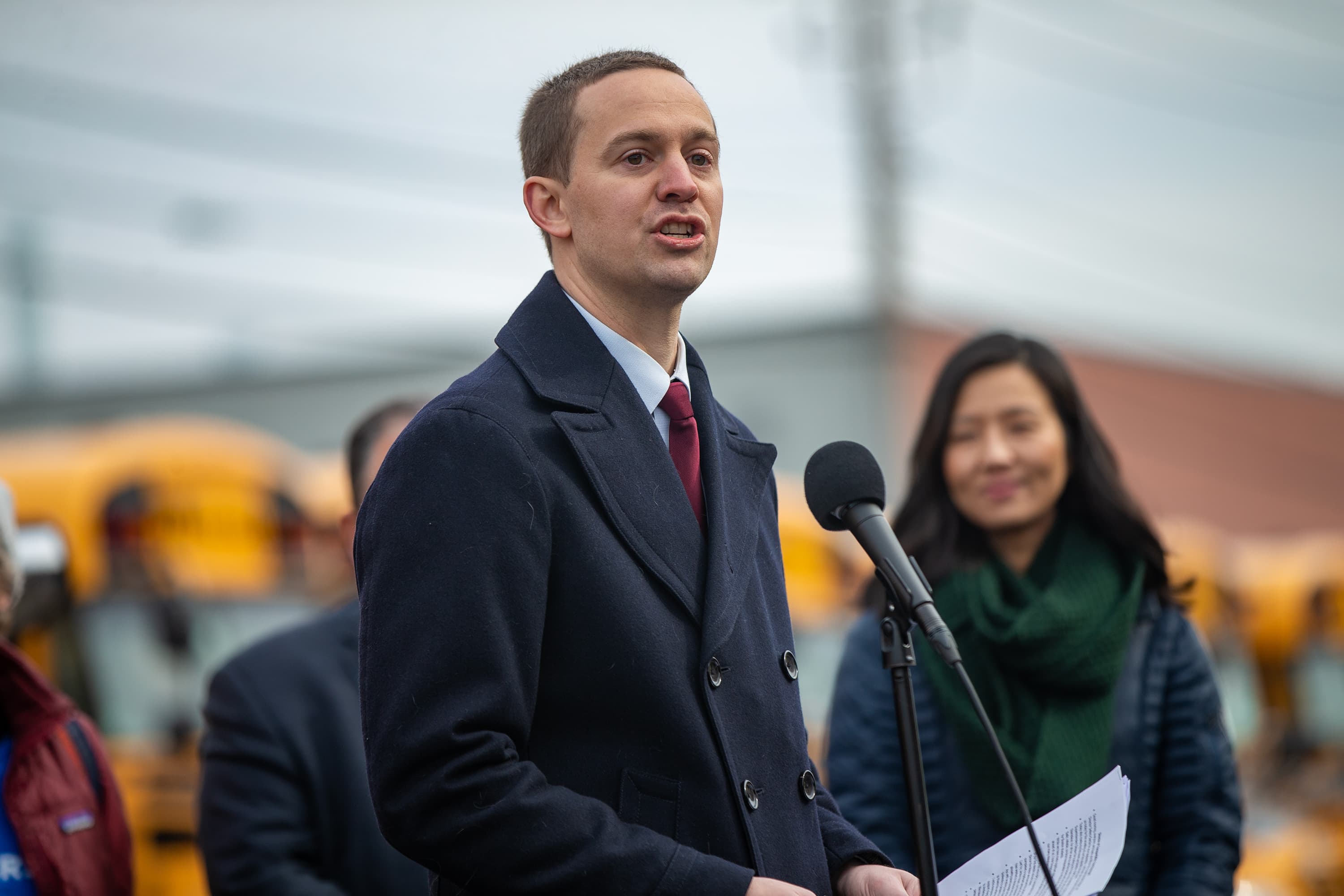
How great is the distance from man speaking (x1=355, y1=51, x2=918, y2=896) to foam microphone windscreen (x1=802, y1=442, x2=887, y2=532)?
9 cm

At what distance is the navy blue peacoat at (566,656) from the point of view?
6.32 ft

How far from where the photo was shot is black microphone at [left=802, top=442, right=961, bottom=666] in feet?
7.08

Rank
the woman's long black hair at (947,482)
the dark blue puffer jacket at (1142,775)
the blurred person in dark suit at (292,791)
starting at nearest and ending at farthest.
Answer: the dark blue puffer jacket at (1142,775)
the woman's long black hair at (947,482)
the blurred person in dark suit at (292,791)

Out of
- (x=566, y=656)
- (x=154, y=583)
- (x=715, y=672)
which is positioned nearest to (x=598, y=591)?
(x=566, y=656)

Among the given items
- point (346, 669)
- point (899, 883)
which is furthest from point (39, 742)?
point (899, 883)

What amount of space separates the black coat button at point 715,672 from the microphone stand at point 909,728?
0.74ft

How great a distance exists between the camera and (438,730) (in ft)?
6.28

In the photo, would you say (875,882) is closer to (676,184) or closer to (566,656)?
(566,656)

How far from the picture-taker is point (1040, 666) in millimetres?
3229

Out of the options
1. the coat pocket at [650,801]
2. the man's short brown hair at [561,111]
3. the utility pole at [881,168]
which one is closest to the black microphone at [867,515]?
the coat pocket at [650,801]

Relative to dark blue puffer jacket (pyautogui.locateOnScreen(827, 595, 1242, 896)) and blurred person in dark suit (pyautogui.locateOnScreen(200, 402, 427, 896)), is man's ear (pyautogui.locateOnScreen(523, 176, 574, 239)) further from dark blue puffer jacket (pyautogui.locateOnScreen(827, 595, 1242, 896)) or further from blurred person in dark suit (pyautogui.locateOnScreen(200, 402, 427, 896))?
blurred person in dark suit (pyautogui.locateOnScreen(200, 402, 427, 896))

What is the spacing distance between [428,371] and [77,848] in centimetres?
2746

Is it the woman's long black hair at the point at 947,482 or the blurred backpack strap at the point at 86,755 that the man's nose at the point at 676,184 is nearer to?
the woman's long black hair at the point at 947,482

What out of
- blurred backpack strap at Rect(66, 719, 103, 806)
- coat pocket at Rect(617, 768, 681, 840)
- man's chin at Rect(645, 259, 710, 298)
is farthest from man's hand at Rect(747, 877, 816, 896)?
blurred backpack strap at Rect(66, 719, 103, 806)
